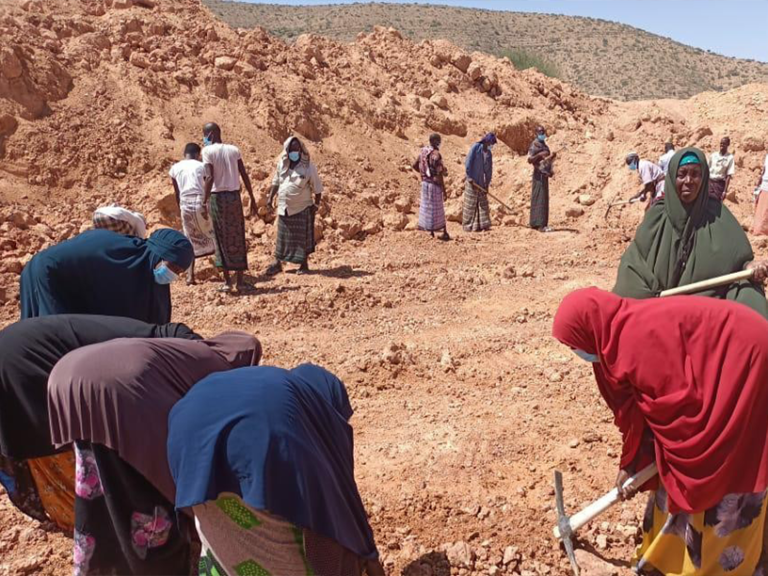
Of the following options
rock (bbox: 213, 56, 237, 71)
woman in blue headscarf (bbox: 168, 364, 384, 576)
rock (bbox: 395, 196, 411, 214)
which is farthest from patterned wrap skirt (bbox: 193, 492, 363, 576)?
rock (bbox: 213, 56, 237, 71)

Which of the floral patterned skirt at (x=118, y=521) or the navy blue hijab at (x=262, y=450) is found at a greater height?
the navy blue hijab at (x=262, y=450)

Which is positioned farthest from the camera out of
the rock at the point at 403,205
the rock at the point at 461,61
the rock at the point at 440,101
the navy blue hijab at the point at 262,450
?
the rock at the point at 461,61

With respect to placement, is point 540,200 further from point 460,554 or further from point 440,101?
point 460,554

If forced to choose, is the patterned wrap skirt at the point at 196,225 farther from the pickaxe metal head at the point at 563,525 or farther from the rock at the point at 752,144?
the rock at the point at 752,144

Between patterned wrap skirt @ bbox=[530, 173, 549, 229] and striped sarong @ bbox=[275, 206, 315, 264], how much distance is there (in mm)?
4131

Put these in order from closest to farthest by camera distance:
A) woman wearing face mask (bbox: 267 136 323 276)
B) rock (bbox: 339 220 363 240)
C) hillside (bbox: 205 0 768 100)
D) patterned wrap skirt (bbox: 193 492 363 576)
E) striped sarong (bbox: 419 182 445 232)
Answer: patterned wrap skirt (bbox: 193 492 363 576), woman wearing face mask (bbox: 267 136 323 276), rock (bbox: 339 220 363 240), striped sarong (bbox: 419 182 445 232), hillside (bbox: 205 0 768 100)

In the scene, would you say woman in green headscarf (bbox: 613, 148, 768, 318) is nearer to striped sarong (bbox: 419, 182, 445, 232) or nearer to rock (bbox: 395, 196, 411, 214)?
striped sarong (bbox: 419, 182, 445, 232)

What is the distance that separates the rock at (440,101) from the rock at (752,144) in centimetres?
587

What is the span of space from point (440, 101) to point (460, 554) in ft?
39.4

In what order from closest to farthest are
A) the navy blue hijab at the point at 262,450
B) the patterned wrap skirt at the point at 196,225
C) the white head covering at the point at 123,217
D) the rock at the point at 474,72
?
the navy blue hijab at the point at 262,450 < the white head covering at the point at 123,217 < the patterned wrap skirt at the point at 196,225 < the rock at the point at 474,72

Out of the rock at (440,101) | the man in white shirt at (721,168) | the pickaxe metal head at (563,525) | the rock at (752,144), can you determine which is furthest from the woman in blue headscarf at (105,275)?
the rock at (752,144)

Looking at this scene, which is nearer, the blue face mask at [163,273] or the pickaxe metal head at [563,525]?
the pickaxe metal head at [563,525]

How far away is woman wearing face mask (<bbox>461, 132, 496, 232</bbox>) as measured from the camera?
29.8 feet

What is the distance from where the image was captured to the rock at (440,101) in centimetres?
1336
